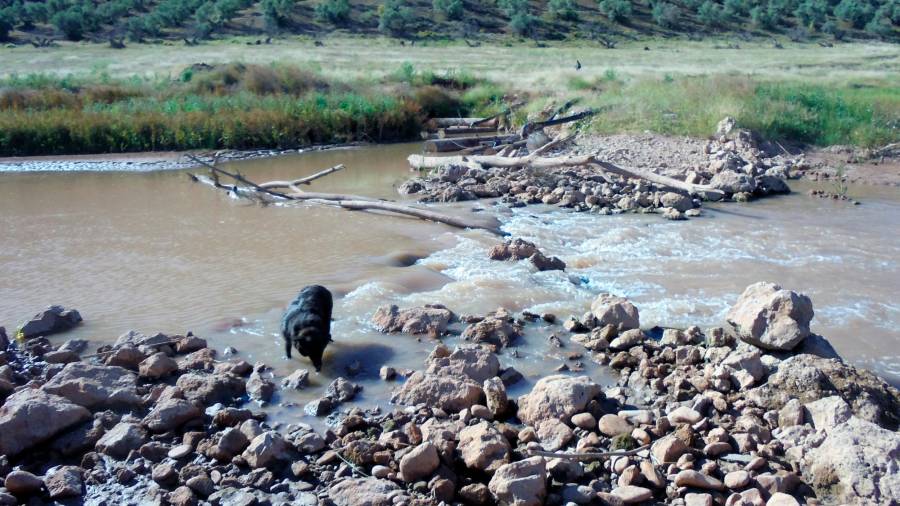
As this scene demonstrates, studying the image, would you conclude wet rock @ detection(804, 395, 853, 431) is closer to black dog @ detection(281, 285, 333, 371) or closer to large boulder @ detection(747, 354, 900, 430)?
large boulder @ detection(747, 354, 900, 430)

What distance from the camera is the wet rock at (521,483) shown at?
450 cm

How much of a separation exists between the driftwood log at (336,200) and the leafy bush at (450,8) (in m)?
41.4

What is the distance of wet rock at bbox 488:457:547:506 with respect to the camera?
4496 mm

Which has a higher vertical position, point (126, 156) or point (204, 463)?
point (204, 463)

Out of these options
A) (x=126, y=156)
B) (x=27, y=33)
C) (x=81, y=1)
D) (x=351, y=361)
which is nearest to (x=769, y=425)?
(x=351, y=361)

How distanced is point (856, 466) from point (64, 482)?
15.5 feet

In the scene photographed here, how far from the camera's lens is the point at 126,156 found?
20.3 metres

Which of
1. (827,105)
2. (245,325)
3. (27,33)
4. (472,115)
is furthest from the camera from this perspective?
(27,33)

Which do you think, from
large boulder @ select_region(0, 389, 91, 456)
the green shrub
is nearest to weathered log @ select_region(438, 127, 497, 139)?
large boulder @ select_region(0, 389, 91, 456)

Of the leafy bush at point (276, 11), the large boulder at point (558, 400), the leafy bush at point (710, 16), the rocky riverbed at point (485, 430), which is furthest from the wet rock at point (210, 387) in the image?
the leafy bush at point (710, 16)

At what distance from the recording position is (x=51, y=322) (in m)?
7.71

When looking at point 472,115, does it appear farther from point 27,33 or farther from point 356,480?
point 27,33

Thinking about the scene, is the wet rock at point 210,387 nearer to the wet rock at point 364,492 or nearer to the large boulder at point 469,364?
the large boulder at point 469,364

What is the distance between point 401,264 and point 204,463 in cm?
515
